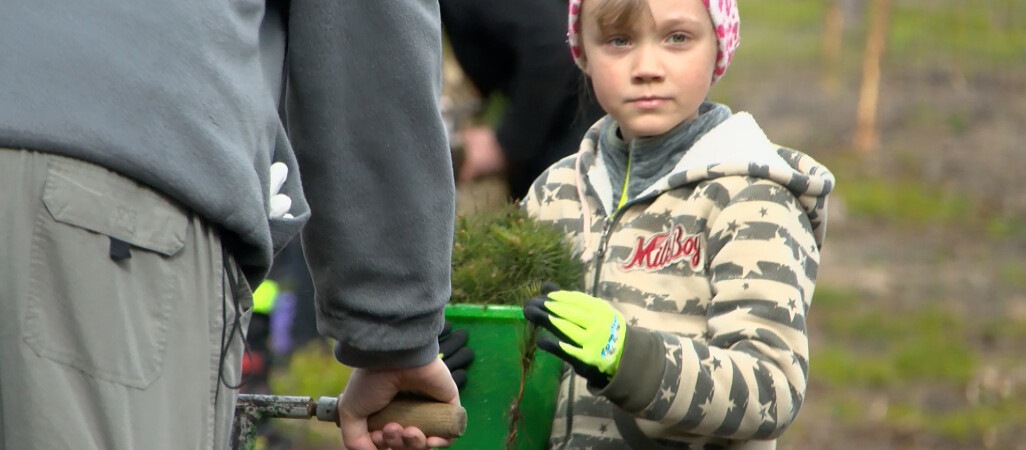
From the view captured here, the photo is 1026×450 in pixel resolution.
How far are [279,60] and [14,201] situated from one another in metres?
0.48

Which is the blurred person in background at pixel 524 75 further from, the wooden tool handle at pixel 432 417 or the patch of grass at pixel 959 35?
the patch of grass at pixel 959 35

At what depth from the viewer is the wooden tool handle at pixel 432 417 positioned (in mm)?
1959

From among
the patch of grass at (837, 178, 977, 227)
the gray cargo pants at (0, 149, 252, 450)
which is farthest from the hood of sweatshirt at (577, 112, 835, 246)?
the patch of grass at (837, 178, 977, 227)

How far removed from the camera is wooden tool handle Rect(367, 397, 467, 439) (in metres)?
1.96

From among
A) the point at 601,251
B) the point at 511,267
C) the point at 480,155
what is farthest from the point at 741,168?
the point at 480,155

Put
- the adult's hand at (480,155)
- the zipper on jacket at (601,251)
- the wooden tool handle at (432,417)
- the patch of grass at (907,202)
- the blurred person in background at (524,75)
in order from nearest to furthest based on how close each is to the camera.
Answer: the wooden tool handle at (432,417), the zipper on jacket at (601,251), the blurred person in background at (524,75), the adult's hand at (480,155), the patch of grass at (907,202)

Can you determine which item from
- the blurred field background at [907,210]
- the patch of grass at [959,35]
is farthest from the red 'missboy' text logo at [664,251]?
the patch of grass at [959,35]

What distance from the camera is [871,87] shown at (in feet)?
29.3

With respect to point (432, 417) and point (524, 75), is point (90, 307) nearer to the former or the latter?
point (432, 417)

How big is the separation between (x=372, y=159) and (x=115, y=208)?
457 millimetres

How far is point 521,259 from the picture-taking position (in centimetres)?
236

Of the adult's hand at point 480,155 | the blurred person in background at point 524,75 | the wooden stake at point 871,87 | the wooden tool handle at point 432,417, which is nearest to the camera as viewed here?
the wooden tool handle at point 432,417

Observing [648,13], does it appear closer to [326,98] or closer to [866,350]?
[326,98]

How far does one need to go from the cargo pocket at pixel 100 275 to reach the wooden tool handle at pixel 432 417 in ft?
1.74
